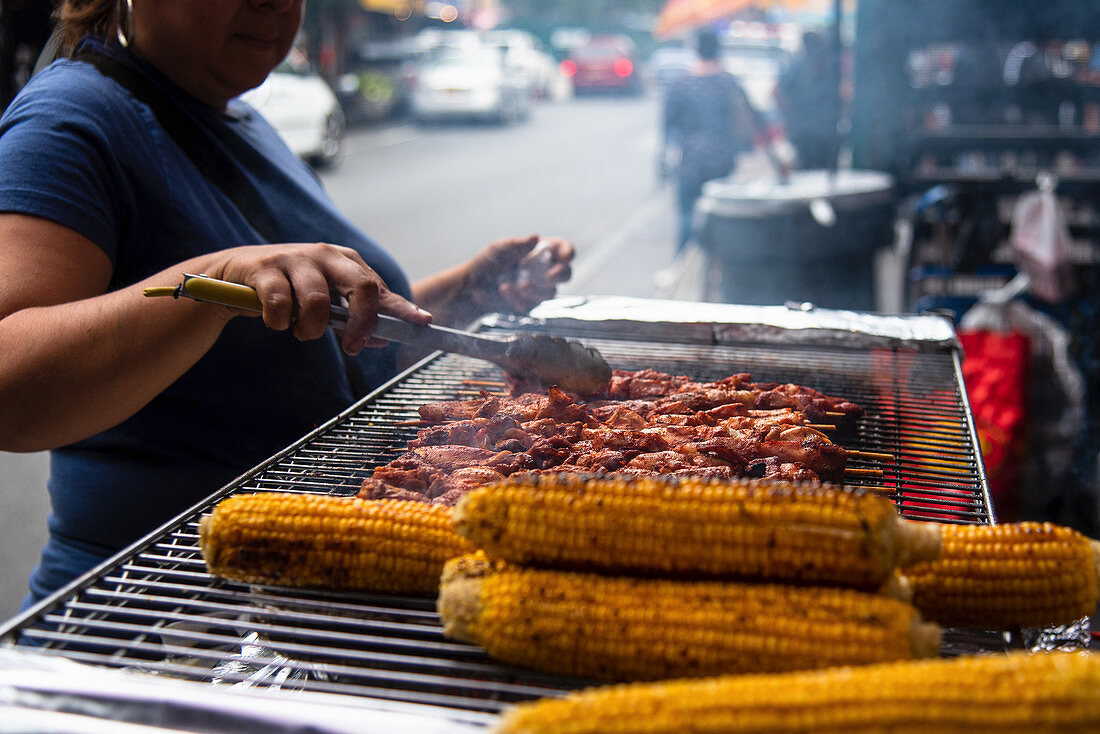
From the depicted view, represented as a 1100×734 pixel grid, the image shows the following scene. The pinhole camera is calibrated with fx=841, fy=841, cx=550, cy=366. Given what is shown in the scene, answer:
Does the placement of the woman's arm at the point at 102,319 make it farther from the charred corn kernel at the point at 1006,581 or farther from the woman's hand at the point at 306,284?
the charred corn kernel at the point at 1006,581

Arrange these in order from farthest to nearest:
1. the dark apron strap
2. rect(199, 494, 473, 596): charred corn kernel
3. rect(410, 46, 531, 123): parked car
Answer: rect(410, 46, 531, 123): parked car, the dark apron strap, rect(199, 494, 473, 596): charred corn kernel

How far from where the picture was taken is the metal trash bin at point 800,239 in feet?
19.0

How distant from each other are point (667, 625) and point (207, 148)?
194cm

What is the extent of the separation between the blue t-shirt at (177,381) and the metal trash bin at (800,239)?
3927mm

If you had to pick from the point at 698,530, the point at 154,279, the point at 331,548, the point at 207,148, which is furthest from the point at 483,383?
the point at 698,530

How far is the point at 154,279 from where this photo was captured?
1.90m

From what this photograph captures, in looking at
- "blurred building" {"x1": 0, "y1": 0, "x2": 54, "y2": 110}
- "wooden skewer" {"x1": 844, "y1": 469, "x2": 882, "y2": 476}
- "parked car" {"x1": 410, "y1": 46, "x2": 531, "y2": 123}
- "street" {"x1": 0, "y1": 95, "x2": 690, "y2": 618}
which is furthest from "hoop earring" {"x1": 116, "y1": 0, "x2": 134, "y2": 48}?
→ "parked car" {"x1": 410, "y1": 46, "x2": 531, "y2": 123}

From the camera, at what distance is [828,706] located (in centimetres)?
111

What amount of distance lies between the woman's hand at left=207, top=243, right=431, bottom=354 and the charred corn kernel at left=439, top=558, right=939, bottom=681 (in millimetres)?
744

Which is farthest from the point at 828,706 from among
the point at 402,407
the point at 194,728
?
the point at 402,407

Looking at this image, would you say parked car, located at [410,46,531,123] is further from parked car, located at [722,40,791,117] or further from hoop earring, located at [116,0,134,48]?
hoop earring, located at [116,0,134,48]

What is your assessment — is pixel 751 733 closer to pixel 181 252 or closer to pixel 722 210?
pixel 181 252

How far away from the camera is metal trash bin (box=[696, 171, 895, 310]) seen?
5.78 metres

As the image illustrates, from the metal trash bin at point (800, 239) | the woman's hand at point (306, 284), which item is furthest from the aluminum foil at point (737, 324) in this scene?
the metal trash bin at point (800, 239)
